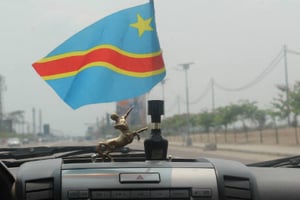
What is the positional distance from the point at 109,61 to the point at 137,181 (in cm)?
142

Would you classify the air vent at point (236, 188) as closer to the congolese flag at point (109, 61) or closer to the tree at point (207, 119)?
the congolese flag at point (109, 61)

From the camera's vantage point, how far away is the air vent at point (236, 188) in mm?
2234

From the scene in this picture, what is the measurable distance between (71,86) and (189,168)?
1.42 metres

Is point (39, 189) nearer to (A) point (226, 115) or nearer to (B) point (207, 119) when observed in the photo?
(A) point (226, 115)

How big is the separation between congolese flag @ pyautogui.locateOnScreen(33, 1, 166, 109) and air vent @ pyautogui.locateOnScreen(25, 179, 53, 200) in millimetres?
1118

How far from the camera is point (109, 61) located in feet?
11.3

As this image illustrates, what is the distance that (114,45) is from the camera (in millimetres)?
3574

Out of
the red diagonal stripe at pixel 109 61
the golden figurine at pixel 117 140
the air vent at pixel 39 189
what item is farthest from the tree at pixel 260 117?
the air vent at pixel 39 189

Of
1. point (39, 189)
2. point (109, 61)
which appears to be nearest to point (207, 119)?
point (109, 61)

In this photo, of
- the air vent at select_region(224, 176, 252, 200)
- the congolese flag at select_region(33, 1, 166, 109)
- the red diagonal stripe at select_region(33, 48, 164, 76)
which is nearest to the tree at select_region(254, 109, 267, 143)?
the congolese flag at select_region(33, 1, 166, 109)

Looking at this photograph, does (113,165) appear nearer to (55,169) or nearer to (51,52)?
(55,169)

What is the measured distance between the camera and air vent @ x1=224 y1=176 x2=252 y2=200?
223 cm

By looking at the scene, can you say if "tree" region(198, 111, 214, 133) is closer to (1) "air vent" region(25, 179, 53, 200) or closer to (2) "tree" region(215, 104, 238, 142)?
(2) "tree" region(215, 104, 238, 142)

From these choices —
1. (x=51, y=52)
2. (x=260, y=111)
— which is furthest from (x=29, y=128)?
(x=51, y=52)
